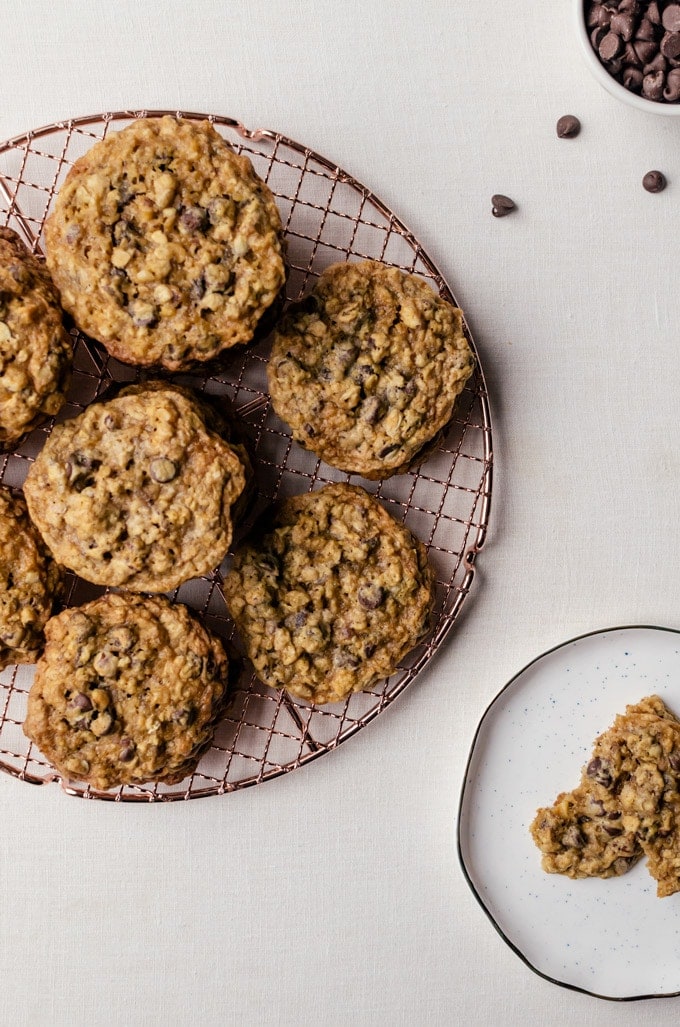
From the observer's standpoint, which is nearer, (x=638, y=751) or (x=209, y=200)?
(x=209, y=200)

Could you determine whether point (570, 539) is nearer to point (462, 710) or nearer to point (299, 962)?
point (462, 710)

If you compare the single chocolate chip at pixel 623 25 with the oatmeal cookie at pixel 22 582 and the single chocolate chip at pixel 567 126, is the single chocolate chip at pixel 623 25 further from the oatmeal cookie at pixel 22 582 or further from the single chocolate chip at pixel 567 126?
the oatmeal cookie at pixel 22 582

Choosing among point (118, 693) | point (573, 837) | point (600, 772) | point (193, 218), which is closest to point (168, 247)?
point (193, 218)

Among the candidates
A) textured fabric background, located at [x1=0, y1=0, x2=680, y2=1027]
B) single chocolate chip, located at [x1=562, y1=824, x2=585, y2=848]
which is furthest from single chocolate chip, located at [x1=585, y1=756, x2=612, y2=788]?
textured fabric background, located at [x1=0, y1=0, x2=680, y2=1027]

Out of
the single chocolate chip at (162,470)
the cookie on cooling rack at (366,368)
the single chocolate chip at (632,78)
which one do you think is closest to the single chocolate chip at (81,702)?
the single chocolate chip at (162,470)

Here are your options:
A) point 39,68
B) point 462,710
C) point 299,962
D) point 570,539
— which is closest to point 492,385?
point 570,539

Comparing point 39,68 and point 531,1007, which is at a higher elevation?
point 39,68

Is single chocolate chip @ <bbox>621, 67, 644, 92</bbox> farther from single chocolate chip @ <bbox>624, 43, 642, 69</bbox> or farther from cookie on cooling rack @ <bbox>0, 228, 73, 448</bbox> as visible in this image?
cookie on cooling rack @ <bbox>0, 228, 73, 448</bbox>
